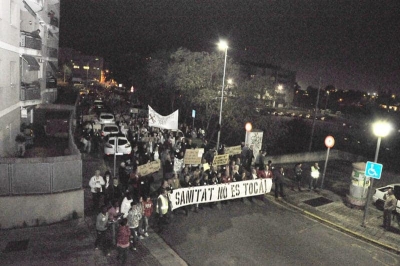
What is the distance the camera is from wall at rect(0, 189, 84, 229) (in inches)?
433

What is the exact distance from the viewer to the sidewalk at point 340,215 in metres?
12.7

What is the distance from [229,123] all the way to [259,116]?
2683mm

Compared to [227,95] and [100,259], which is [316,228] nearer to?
[100,259]

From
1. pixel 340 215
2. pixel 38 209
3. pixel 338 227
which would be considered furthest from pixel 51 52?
pixel 338 227

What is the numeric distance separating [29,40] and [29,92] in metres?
3.47

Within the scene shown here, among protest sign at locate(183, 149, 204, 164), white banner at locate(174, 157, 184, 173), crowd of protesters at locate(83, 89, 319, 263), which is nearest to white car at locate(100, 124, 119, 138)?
crowd of protesters at locate(83, 89, 319, 263)

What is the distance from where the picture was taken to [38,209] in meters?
11.4

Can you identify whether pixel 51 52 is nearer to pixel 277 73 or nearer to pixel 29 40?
pixel 29 40

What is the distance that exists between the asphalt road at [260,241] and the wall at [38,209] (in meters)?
3.60

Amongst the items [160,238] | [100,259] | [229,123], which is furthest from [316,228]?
[229,123]

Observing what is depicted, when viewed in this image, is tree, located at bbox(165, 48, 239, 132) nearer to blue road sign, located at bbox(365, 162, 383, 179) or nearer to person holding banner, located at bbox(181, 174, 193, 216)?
person holding banner, located at bbox(181, 174, 193, 216)

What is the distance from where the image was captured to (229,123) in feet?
89.9

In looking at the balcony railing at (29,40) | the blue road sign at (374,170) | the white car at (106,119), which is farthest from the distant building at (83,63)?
the blue road sign at (374,170)

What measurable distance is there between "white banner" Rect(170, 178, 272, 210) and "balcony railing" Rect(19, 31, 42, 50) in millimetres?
15399
